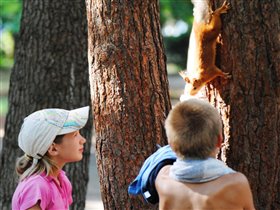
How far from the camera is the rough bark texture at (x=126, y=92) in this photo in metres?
4.04

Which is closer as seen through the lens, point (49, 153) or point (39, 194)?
point (39, 194)

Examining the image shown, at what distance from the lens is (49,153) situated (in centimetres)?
385

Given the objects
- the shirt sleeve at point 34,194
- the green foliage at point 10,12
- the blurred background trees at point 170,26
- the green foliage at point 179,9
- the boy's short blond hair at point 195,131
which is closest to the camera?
the boy's short blond hair at point 195,131

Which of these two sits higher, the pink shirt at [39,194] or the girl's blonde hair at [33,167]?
the girl's blonde hair at [33,167]

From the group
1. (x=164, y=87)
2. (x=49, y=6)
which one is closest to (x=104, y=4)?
(x=164, y=87)

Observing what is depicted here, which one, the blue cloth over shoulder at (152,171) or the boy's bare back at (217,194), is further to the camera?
the blue cloth over shoulder at (152,171)

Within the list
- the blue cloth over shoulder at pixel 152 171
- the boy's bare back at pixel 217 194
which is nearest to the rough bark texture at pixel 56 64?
the blue cloth over shoulder at pixel 152 171

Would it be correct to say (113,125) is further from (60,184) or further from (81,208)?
(81,208)

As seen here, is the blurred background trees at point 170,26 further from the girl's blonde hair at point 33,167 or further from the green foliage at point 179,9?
the girl's blonde hair at point 33,167

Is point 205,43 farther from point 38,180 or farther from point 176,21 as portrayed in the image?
point 176,21

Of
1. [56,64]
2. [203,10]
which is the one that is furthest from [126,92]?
[56,64]

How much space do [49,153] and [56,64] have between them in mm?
2652

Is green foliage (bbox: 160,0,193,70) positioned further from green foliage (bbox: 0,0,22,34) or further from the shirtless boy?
the shirtless boy

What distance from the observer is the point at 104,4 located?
416 cm
